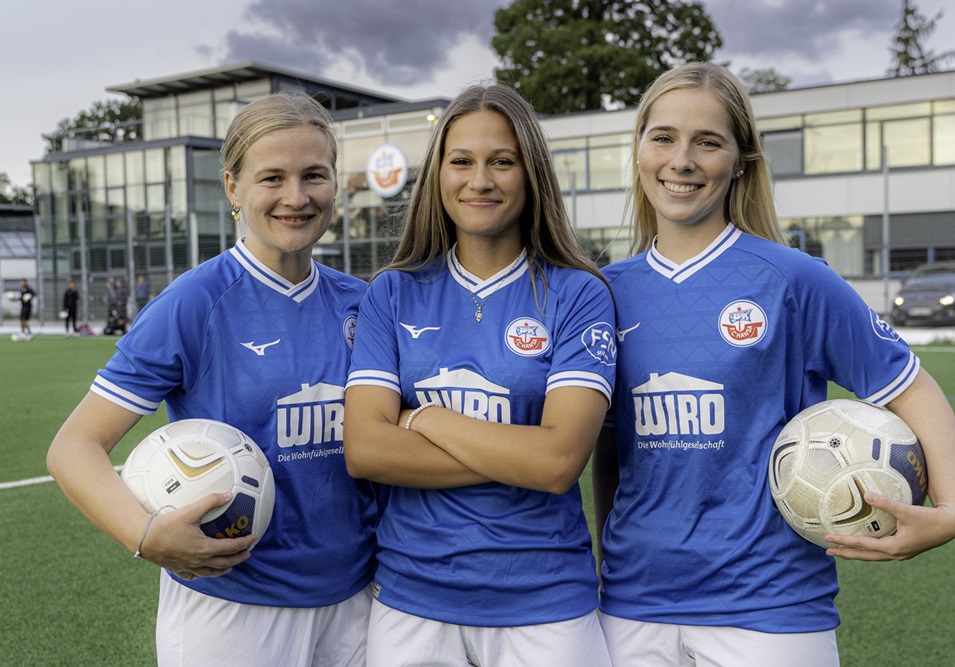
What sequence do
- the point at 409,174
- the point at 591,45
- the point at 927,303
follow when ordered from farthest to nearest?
the point at 591,45 → the point at 927,303 → the point at 409,174

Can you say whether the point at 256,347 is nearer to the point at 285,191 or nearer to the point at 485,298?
the point at 285,191

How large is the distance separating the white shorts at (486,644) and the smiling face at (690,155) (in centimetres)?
111

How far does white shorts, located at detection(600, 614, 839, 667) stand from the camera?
6.96 ft

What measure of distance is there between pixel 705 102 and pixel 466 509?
126 centimetres

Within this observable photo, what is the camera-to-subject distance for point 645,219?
2.71 meters

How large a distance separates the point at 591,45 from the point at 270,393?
37.5 meters

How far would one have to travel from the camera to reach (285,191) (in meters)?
2.34

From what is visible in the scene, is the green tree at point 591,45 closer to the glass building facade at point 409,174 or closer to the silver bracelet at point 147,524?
the glass building facade at point 409,174

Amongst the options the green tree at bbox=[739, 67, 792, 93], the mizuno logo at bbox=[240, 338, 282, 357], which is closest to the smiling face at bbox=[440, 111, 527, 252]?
the mizuno logo at bbox=[240, 338, 282, 357]

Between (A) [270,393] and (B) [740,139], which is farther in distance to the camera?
(B) [740,139]

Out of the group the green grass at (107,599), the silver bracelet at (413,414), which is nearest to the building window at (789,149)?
the green grass at (107,599)

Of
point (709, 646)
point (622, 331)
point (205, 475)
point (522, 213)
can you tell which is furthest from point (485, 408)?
point (709, 646)

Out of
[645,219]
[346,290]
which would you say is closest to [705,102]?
[645,219]

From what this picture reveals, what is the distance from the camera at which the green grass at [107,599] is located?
3.74 meters
